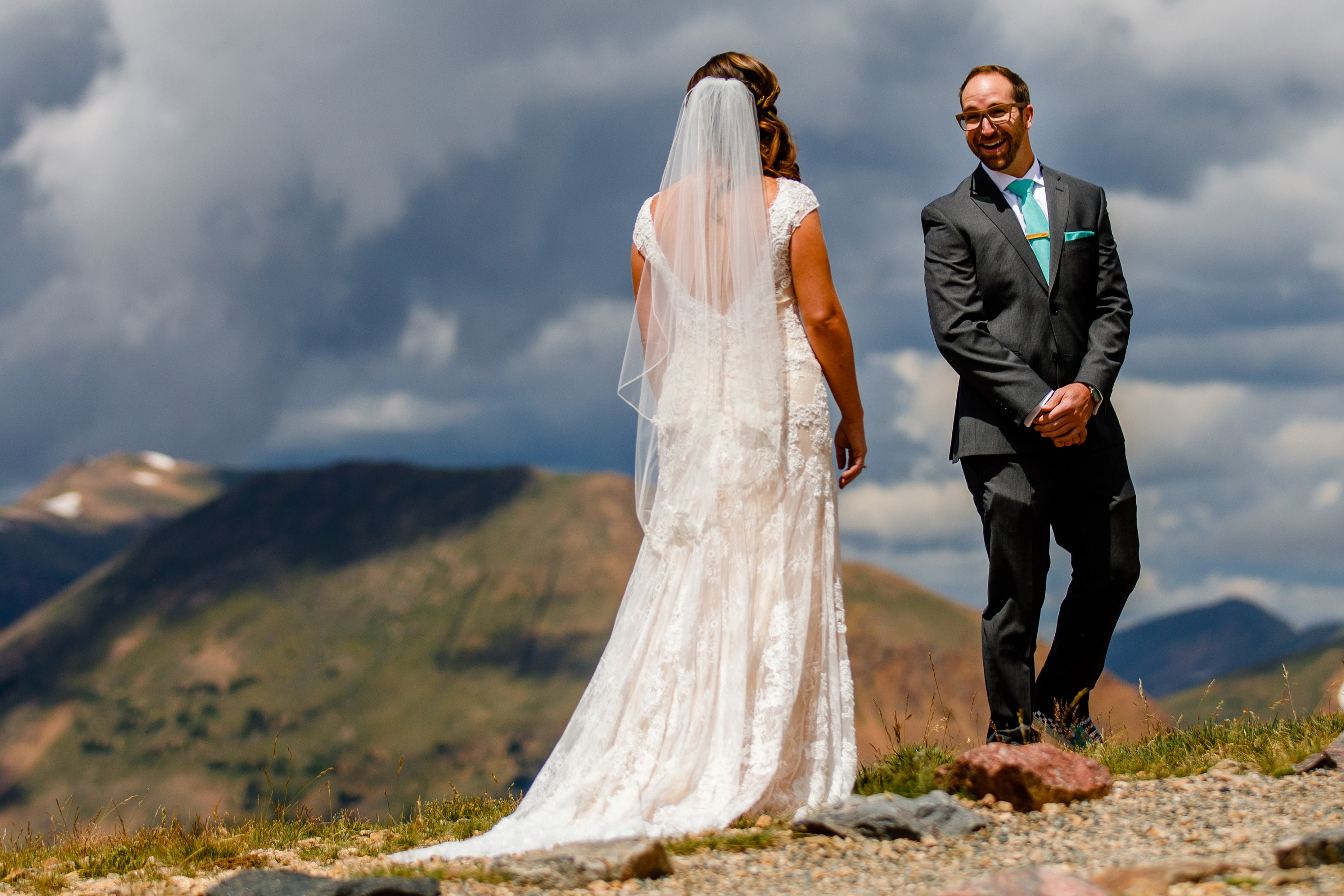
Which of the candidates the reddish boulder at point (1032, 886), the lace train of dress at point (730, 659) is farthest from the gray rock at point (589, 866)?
the reddish boulder at point (1032, 886)

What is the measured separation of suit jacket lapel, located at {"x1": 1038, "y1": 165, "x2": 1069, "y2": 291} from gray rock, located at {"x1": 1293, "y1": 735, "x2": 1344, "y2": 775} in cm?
226

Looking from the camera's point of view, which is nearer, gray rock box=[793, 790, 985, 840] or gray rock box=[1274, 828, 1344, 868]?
gray rock box=[1274, 828, 1344, 868]

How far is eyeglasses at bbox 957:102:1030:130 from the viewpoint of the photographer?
551 centimetres

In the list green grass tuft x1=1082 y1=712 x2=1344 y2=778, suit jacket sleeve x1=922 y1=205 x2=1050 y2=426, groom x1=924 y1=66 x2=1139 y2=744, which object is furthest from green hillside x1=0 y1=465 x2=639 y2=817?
suit jacket sleeve x1=922 y1=205 x2=1050 y2=426

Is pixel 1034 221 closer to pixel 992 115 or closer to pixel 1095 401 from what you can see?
pixel 992 115

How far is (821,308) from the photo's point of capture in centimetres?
517

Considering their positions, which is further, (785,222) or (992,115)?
(992,115)

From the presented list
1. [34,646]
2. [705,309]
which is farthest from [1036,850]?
[34,646]

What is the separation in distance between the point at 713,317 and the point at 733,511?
0.85 m

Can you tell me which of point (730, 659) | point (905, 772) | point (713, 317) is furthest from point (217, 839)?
point (713, 317)

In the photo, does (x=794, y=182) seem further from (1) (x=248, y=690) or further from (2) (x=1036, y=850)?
(1) (x=248, y=690)

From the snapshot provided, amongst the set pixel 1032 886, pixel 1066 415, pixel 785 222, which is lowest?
pixel 1032 886

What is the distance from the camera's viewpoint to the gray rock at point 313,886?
12.3ft

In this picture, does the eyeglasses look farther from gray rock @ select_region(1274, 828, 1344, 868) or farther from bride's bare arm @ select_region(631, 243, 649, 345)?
gray rock @ select_region(1274, 828, 1344, 868)
